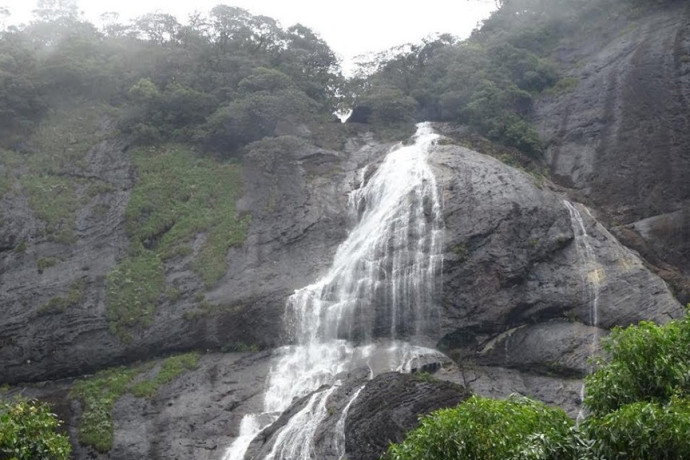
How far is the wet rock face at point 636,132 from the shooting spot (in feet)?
89.8

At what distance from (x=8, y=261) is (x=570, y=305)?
21.5 metres

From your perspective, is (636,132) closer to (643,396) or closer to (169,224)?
(169,224)

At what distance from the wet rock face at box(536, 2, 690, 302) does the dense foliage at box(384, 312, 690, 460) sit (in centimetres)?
1528

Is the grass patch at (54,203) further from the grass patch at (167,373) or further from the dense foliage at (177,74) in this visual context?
the grass patch at (167,373)

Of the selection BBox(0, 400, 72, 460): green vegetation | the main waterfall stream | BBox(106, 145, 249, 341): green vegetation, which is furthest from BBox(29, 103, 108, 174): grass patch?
BBox(0, 400, 72, 460): green vegetation

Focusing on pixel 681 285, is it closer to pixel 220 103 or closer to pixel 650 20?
pixel 650 20

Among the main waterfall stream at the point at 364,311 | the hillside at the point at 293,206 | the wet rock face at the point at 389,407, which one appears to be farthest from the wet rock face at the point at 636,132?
the wet rock face at the point at 389,407

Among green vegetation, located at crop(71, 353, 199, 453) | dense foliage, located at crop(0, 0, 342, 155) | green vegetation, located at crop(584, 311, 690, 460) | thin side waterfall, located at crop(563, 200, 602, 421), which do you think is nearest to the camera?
green vegetation, located at crop(584, 311, 690, 460)

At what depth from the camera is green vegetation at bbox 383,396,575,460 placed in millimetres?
9586

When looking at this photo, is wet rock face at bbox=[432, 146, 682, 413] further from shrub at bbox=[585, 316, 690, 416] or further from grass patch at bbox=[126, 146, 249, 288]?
shrub at bbox=[585, 316, 690, 416]

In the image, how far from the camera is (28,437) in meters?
11.1

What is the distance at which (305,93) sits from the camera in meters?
39.5

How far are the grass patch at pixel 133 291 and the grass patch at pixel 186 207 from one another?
961 millimetres

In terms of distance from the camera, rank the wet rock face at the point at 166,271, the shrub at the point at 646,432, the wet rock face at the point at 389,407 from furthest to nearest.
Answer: the wet rock face at the point at 166,271
the wet rock face at the point at 389,407
the shrub at the point at 646,432
